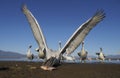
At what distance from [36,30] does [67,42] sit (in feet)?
9.44

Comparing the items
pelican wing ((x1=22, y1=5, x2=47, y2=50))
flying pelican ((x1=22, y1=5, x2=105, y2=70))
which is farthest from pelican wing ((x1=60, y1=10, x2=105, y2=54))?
pelican wing ((x1=22, y1=5, x2=47, y2=50))

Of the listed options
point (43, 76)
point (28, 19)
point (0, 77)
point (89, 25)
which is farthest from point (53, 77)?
point (28, 19)

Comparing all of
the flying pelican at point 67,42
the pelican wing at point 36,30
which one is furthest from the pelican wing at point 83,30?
the pelican wing at point 36,30

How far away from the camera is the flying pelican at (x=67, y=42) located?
21141mm

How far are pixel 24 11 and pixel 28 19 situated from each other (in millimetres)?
1008

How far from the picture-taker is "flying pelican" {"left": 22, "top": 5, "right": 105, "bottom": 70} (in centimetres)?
2114

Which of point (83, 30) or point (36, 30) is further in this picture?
point (36, 30)

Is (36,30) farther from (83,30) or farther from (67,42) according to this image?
(83,30)

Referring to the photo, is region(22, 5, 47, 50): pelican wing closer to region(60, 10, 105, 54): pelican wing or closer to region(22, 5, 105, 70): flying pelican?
region(22, 5, 105, 70): flying pelican

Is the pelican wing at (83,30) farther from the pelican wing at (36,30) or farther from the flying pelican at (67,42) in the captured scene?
the pelican wing at (36,30)

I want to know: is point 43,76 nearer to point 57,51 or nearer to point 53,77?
point 53,77

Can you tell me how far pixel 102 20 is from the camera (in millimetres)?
A: 21672

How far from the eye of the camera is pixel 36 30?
22656mm

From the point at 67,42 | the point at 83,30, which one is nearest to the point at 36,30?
the point at 67,42
